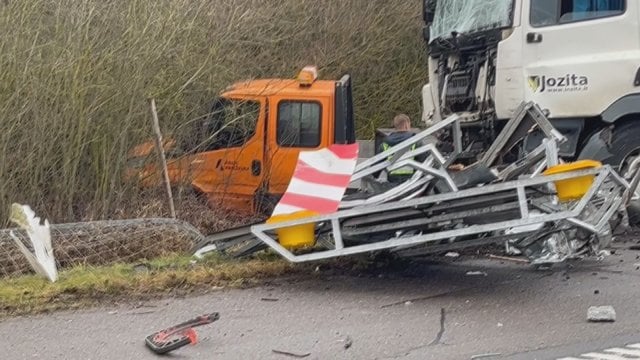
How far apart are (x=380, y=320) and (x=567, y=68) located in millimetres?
4279

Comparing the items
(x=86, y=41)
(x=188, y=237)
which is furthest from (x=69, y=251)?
(x=86, y=41)

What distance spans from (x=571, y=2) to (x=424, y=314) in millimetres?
4426

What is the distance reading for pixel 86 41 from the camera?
9.52 metres

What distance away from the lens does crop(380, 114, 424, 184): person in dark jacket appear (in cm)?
802

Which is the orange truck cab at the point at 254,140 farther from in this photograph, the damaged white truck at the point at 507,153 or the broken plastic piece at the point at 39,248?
the broken plastic piece at the point at 39,248

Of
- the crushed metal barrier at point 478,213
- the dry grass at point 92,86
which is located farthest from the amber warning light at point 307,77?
the crushed metal barrier at point 478,213

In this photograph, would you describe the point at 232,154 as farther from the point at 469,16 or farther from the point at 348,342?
the point at 348,342

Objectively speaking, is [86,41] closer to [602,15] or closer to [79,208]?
[79,208]

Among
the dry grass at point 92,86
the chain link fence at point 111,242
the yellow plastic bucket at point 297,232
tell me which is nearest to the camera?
the yellow plastic bucket at point 297,232

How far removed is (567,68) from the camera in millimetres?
9852

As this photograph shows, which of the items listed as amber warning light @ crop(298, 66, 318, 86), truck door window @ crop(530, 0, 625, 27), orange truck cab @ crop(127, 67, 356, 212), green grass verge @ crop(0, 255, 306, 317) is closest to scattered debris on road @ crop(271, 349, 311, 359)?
green grass verge @ crop(0, 255, 306, 317)

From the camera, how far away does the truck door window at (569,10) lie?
9.71 m

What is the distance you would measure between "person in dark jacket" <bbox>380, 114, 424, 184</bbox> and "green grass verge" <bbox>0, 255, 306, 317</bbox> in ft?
3.80

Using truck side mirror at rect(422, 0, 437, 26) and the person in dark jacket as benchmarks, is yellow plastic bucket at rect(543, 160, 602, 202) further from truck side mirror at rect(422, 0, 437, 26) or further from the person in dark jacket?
truck side mirror at rect(422, 0, 437, 26)
